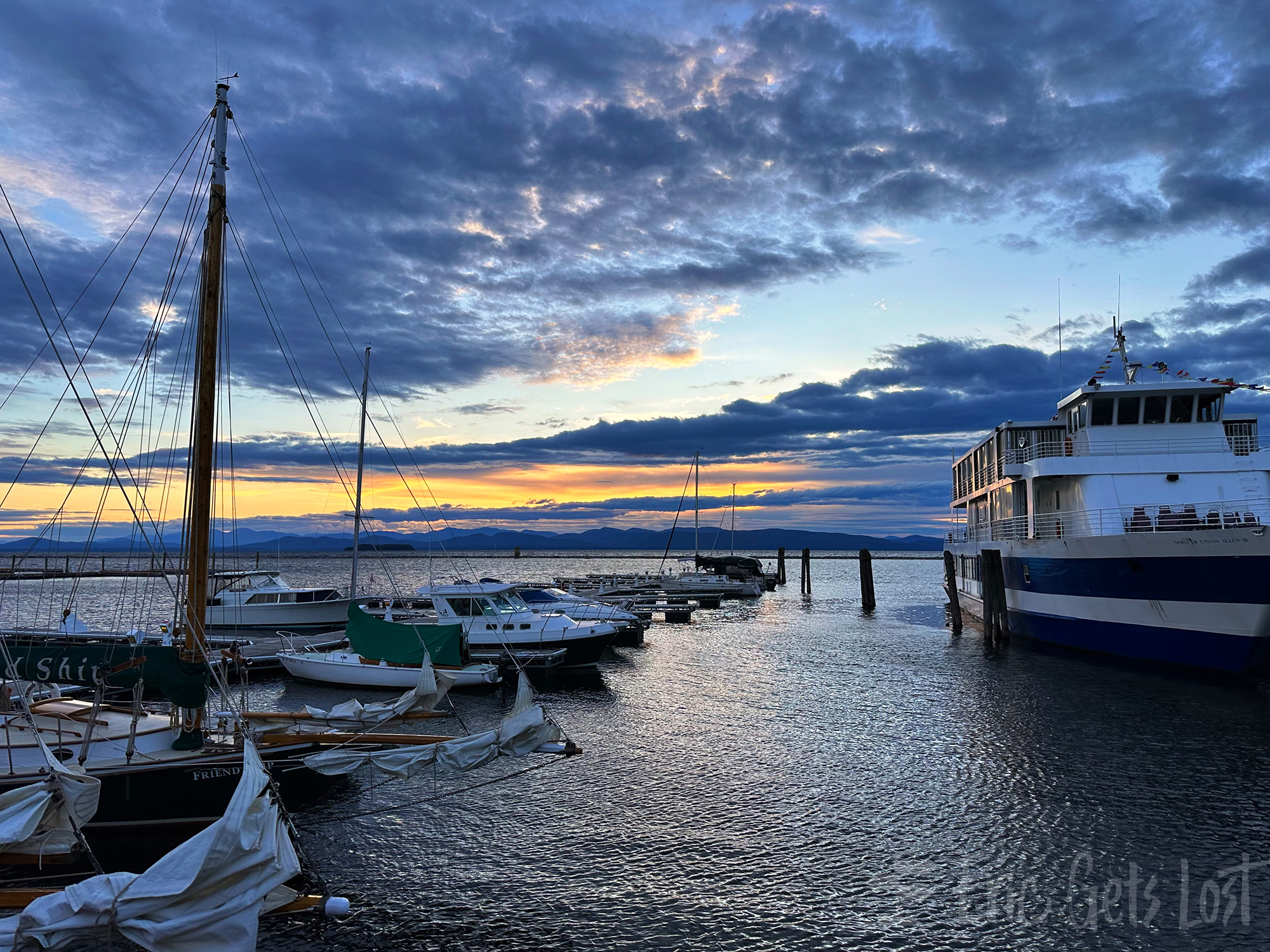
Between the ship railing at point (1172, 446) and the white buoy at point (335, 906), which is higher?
the ship railing at point (1172, 446)

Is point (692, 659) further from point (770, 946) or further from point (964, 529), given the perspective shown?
point (964, 529)

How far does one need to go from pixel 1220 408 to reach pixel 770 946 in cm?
3301

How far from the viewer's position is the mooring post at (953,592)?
43000 millimetres

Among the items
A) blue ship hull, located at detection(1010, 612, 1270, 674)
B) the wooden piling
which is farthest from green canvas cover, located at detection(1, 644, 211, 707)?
the wooden piling

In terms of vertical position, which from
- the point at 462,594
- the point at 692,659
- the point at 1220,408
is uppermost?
the point at 1220,408

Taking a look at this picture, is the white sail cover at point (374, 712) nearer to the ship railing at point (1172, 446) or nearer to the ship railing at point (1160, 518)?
the ship railing at point (1160, 518)

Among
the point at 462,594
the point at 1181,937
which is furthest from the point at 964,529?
the point at 1181,937

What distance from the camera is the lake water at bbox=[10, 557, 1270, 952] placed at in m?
10.0

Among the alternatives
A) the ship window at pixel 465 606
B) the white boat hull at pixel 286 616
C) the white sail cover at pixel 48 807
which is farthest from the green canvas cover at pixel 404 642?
the white boat hull at pixel 286 616

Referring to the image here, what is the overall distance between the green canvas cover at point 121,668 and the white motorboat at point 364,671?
30.0 ft

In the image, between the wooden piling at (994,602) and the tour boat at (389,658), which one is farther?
the wooden piling at (994,602)

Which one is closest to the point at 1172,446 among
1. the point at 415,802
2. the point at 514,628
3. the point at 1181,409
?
the point at 1181,409

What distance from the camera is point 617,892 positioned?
432 inches

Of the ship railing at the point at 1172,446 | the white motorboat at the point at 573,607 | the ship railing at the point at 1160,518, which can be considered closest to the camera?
the ship railing at the point at 1160,518
